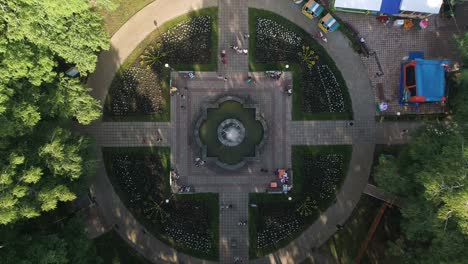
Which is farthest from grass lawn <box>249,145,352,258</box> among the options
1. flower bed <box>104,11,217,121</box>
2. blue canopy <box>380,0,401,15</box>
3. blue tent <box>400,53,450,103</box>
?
blue canopy <box>380,0,401,15</box>

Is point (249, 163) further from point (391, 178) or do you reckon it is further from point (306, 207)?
Result: point (391, 178)

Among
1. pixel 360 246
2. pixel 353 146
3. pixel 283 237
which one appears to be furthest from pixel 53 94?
pixel 360 246

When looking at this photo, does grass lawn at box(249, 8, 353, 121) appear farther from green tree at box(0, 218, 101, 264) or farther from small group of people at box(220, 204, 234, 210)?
green tree at box(0, 218, 101, 264)

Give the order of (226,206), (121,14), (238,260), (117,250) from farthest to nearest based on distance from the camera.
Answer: (121,14) → (226,206) → (238,260) → (117,250)

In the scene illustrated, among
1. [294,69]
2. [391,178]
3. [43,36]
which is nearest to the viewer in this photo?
[43,36]

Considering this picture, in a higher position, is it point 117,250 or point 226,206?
point 226,206

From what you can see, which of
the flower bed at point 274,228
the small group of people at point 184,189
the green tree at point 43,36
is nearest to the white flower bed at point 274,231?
the flower bed at point 274,228

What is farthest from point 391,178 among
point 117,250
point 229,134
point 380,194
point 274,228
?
point 117,250
